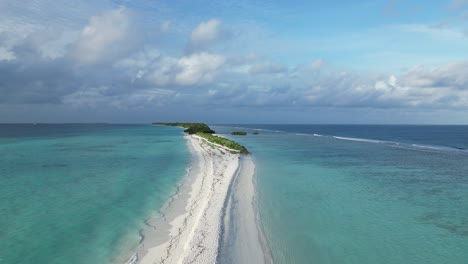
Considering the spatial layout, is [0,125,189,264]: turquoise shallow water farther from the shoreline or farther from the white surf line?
the white surf line

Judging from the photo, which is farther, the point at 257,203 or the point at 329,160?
the point at 329,160

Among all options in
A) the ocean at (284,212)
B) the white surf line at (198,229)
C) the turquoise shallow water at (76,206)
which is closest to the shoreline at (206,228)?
the white surf line at (198,229)

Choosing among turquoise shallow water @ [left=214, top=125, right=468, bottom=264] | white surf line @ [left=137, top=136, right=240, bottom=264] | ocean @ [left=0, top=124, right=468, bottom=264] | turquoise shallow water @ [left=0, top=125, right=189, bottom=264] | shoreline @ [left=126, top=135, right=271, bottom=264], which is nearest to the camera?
white surf line @ [left=137, top=136, right=240, bottom=264]

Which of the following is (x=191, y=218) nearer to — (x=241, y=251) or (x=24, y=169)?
(x=241, y=251)

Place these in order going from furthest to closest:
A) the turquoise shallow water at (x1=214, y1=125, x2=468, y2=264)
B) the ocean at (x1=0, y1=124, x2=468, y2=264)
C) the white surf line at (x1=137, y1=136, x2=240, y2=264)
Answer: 1. the turquoise shallow water at (x1=214, y1=125, x2=468, y2=264)
2. the ocean at (x1=0, y1=124, x2=468, y2=264)
3. the white surf line at (x1=137, y1=136, x2=240, y2=264)

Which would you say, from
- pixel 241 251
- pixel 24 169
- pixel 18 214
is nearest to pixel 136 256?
pixel 241 251

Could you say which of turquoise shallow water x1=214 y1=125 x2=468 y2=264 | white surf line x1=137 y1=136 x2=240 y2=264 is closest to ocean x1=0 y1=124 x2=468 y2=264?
turquoise shallow water x1=214 y1=125 x2=468 y2=264

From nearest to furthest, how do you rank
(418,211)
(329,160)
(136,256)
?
(136,256) → (418,211) → (329,160)

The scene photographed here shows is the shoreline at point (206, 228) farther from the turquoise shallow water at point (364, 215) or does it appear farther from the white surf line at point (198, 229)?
the turquoise shallow water at point (364, 215)
